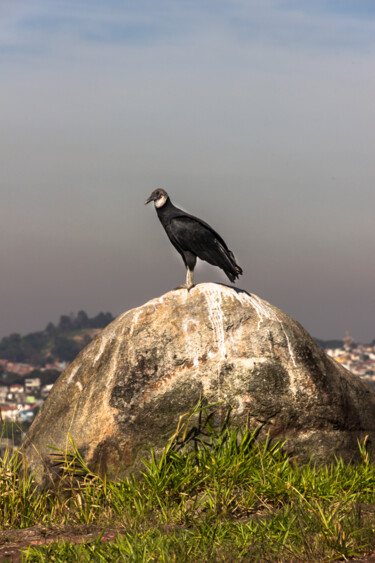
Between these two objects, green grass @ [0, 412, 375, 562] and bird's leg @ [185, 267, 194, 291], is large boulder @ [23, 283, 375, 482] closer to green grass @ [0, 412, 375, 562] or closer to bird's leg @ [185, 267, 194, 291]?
bird's leg @ [185, 267, 194, 291]

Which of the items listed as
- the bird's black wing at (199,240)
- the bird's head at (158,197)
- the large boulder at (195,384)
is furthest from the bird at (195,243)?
the large boulder at (195,384)

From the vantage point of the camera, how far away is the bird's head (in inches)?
374

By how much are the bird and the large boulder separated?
409 millimetres

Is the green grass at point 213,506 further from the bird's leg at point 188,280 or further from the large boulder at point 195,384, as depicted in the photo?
the bird's leg at point 188,280

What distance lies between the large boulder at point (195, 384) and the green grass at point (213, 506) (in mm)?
241

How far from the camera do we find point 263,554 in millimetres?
5695

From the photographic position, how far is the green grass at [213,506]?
227 inches

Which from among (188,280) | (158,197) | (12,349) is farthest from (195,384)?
(12,349)

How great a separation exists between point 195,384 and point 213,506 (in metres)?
1.63

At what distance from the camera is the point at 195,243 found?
9148 mm

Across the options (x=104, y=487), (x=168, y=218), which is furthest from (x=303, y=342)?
(x=104, y=487)

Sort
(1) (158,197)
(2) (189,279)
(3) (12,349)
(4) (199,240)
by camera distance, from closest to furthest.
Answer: (2) (189,279), (4) (199,240), (1) (158,197), (3) (12,349)

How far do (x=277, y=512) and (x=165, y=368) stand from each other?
2158 millimetres

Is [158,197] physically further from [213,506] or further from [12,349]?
[12,349]
